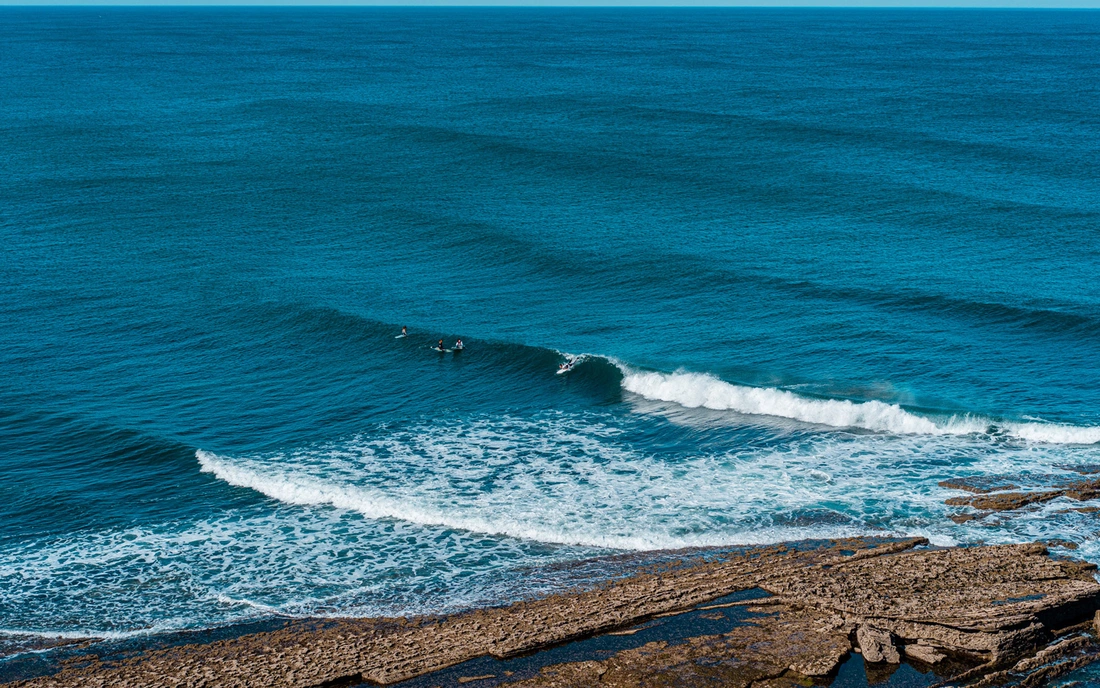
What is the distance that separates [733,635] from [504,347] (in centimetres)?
2958

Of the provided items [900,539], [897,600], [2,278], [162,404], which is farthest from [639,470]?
[2,278]

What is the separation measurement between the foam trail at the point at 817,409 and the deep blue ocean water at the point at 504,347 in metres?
0.18

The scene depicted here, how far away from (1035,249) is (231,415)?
52.9 metres

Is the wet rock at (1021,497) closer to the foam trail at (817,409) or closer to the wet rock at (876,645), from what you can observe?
the foam trail at (817,409)

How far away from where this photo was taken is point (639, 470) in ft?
147

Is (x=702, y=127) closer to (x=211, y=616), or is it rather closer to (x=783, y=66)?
(x=783, y=66)

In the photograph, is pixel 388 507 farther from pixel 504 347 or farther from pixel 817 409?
pixel 817 409

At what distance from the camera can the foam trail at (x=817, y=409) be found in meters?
46.1

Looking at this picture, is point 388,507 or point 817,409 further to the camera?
point 817,409

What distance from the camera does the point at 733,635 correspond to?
30594 mm

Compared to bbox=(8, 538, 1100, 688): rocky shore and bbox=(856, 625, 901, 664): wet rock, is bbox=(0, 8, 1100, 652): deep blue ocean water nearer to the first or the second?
bbox=(8, 538, 1100, 688): rocky shore

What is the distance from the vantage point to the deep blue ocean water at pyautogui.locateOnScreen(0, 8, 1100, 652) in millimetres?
38844

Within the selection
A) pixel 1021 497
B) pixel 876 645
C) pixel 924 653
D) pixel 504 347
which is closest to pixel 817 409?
pixel 1021 497

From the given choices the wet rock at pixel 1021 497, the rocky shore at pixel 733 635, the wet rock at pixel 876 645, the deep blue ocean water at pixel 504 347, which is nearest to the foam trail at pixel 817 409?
the deep blue ocean water at pixel 504 347
